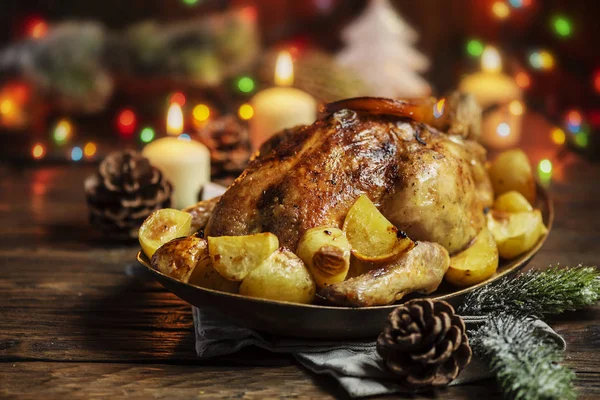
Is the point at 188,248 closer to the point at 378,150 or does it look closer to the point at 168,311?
the point at 168,311

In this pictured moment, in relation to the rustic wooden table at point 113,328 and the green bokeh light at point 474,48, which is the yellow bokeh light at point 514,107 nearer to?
the green bokeh light at point 474,48

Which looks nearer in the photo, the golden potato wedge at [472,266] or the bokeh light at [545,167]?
the golden potato wedge at [472,266]

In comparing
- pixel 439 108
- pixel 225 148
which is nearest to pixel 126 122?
pixel 225 148

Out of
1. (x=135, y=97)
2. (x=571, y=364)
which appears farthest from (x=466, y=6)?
(x=571, y=364)

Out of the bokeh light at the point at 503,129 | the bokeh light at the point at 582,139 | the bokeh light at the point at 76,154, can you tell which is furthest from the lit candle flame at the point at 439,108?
the bokeh light at the point at 76,154

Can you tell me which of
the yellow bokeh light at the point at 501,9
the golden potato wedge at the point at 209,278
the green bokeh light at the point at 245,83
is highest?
the yellow bokeh light at the point at 501,9

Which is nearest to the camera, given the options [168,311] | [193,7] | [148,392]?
[148,392]

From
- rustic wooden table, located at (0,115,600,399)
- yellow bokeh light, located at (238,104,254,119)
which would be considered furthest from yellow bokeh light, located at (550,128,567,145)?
yellow bokeh light, located at (238,104,254,119)
